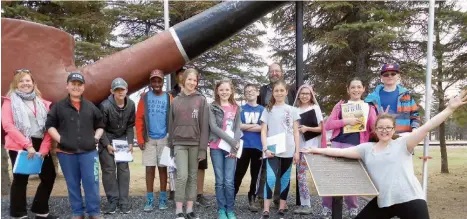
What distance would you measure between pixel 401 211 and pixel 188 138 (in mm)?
2172

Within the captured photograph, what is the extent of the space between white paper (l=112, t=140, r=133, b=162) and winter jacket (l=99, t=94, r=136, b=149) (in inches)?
2.7

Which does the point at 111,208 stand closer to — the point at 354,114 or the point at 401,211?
the point at 354,114

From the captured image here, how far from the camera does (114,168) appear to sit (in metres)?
4.62

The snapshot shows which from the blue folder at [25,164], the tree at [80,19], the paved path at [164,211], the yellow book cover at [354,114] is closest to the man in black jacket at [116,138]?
the paved path at [164,211]

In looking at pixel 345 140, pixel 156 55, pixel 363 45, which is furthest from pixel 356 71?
pixel 156 55

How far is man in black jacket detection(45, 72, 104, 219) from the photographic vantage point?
3963 mm

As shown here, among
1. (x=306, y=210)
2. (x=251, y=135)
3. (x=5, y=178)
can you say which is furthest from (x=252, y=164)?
(x=5, y=178)

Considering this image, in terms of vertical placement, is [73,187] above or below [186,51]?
below

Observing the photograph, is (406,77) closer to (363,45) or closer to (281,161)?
(363,45)

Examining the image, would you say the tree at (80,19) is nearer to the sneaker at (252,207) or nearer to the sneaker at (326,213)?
the sneaker at (252,207)

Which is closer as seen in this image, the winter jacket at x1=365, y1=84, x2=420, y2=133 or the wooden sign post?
the wooden sign post

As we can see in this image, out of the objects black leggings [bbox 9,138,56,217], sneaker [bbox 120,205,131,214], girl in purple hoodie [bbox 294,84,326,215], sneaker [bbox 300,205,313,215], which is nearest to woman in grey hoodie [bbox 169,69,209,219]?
sneaker [bbox 120,205,131,214]

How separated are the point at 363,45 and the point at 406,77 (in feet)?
4.52

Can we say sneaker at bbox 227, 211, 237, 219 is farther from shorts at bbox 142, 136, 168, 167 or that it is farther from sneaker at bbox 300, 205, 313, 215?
shorts at bbox 142, 136, 168, 167
